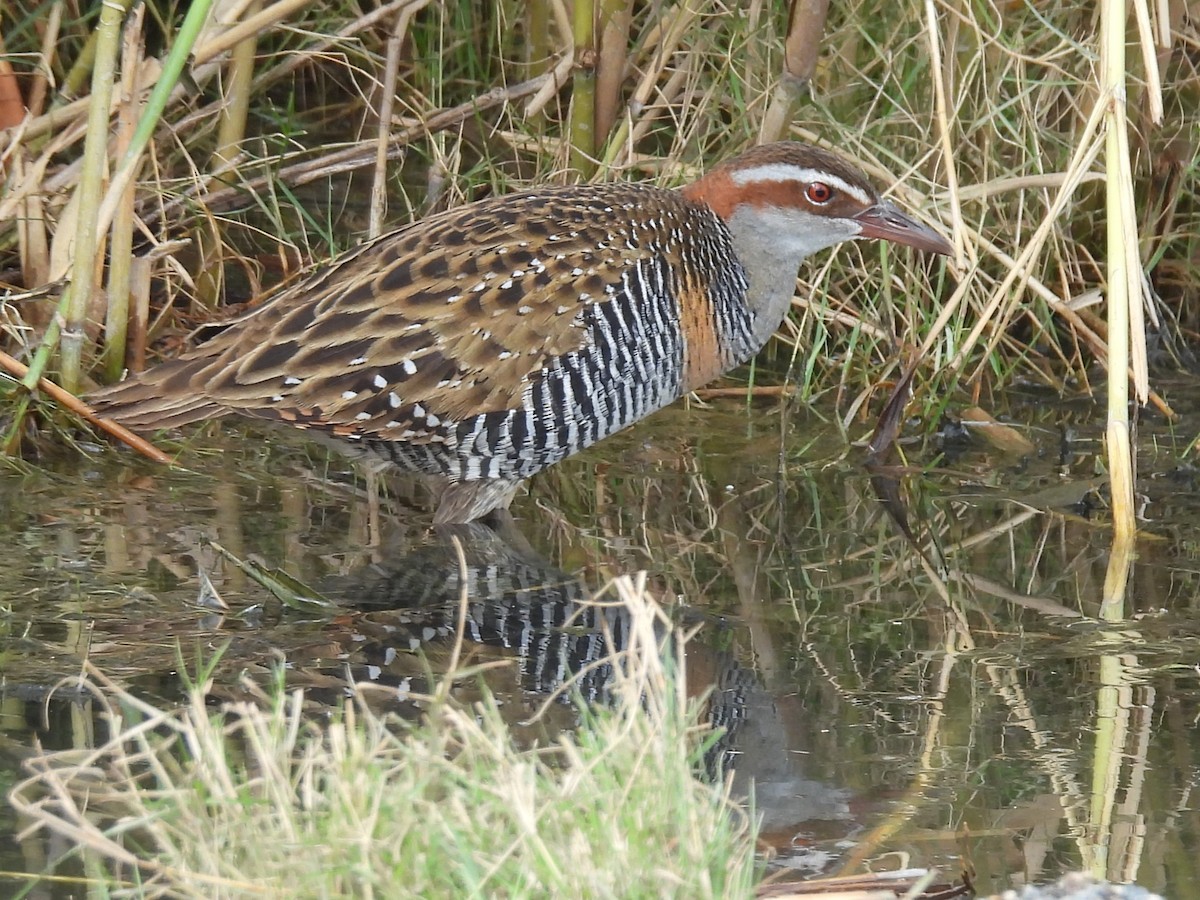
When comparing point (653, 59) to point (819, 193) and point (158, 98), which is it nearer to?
point (819, 193)

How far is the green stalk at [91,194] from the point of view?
4445mm

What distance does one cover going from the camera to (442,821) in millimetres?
2355

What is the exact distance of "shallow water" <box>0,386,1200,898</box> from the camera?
3.14 metres

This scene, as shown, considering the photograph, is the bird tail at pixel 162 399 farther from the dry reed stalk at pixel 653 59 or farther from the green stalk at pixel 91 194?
the dry reed stalk at pixel 653 59

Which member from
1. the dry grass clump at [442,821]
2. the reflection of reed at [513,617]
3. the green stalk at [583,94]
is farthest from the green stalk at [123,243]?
the dry grass clump at [442,821]

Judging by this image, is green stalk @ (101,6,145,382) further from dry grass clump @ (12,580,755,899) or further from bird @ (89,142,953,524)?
dry grass clump @ (12,580,755,899)

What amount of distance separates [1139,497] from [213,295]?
2.85 metres

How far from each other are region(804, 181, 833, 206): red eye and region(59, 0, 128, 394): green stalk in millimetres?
1884

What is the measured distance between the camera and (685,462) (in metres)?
5.19

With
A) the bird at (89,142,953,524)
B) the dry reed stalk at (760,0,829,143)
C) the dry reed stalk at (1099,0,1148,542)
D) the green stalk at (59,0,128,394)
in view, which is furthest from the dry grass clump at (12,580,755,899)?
the dry reed stalk at (760,0,829,143)

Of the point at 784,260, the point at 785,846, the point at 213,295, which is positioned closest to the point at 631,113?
the point at 784,260

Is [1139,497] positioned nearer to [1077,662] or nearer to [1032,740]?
[1077,662]

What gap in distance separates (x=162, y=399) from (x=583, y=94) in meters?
1.91

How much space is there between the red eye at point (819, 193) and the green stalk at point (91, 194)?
6.18 feet
